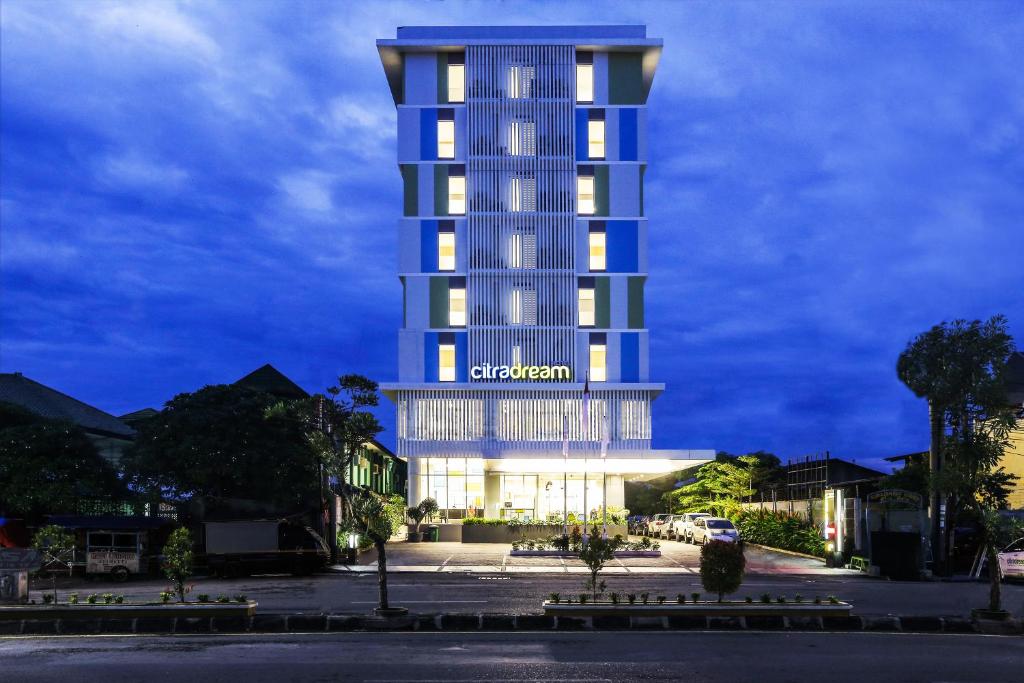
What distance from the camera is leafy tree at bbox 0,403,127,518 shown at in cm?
4016

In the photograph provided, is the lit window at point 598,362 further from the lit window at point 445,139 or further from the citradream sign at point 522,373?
the lit window at point 445,139

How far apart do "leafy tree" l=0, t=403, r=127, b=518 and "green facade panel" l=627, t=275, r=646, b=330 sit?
37.7 m

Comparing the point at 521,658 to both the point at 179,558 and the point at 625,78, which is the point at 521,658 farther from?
the point at 625,78

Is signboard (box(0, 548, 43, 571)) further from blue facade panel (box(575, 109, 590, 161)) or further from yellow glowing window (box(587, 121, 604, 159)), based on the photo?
yellow glowing window (box(587, 121, 604, 159))

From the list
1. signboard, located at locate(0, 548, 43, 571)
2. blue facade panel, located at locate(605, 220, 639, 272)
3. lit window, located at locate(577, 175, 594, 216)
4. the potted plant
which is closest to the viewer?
signboard, located at locate(0, 548, 43, 571)

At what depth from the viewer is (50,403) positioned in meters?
61.0

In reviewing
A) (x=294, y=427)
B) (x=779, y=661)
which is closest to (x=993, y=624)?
(x=779, y=661)

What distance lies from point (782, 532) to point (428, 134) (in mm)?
38186

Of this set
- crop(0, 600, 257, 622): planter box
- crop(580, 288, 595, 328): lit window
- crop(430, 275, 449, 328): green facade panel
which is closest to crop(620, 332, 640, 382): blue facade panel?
crop(580, 288, 595, 328): lit window

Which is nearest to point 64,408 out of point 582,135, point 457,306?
point 457,306

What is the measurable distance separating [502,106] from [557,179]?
609cm

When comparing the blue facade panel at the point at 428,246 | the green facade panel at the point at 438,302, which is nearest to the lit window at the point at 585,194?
the blue facade panel at the point at 428,246

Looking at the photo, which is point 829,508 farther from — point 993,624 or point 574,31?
point 574,31

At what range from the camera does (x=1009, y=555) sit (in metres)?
27.8
